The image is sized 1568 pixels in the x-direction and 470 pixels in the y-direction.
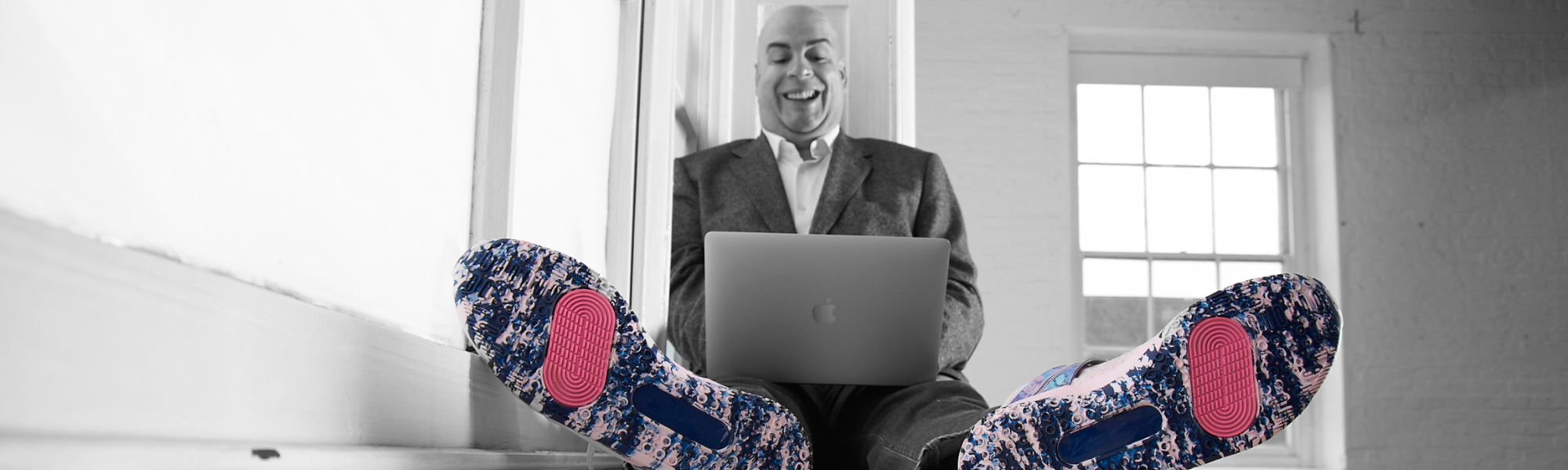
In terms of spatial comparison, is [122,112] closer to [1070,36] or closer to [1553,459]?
[1070,36]

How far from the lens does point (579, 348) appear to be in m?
0.70

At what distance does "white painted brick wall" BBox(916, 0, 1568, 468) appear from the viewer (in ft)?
12.8

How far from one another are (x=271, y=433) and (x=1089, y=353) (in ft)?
12.4

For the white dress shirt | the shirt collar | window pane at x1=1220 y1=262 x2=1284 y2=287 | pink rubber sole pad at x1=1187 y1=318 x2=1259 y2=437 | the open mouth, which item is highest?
the open mouth

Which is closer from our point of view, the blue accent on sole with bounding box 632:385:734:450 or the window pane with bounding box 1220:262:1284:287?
the blue accent on sole with bounding box 632:385:734:450

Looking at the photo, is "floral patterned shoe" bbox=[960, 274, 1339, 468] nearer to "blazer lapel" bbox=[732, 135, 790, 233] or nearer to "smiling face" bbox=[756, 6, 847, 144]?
"blazer lapel" bbox=[732, 135, 790, 233]

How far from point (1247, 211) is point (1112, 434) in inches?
148

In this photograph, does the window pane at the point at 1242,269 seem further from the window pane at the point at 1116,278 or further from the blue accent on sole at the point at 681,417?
the blue accent on sole at the point at 681,417

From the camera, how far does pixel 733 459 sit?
31.0 inches

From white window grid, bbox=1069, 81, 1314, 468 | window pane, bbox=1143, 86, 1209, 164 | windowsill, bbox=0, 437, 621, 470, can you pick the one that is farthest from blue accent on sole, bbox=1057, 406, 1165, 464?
window pane, bbox=1143, 86, 1209, 164

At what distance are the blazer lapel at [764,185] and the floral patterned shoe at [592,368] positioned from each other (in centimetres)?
113

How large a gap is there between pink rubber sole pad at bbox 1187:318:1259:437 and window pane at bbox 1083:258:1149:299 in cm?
346

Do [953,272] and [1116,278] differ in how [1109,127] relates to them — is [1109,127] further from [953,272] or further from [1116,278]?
[953,272]

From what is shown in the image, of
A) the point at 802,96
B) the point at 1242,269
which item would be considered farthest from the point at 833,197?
the point at 1242,269
